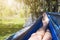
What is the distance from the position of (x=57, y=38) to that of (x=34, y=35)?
18cm

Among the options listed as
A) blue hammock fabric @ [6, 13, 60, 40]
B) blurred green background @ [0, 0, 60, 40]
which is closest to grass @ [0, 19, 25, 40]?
blurred green background @ [0, 0, 60, 40]

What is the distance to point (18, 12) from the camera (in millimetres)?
1994

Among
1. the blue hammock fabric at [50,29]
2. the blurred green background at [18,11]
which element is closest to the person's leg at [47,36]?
the blue hammock fabric at [50,29]

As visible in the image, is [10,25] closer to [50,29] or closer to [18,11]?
[18,11]

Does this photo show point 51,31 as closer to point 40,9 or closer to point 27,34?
point 27,34

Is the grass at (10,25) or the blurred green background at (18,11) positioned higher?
the blurred green background at (18,11)

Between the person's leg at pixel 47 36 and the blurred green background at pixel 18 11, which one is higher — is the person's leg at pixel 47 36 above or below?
below

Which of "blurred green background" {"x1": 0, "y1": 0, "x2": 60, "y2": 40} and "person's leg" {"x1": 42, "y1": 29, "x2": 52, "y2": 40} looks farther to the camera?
"blurred green background" {"x1": 0, "y1": 0, "x2": 60, "y2": 40}

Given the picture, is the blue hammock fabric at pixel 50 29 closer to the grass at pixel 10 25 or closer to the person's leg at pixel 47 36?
Answer: the person's leg at pixel 47 36

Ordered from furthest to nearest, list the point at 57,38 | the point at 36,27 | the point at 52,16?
the point at 52,16
the point at 36,27
the point at 57,38

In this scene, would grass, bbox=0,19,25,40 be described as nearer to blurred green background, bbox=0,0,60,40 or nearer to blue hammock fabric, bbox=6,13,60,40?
blurred green background, bbox=0,0,60,40

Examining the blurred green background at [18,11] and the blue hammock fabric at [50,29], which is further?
the blurred green background at [18,11]

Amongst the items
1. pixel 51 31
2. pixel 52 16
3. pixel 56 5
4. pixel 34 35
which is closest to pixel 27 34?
pixel 34 35

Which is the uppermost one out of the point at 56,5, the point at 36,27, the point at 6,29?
the point at 56,5
